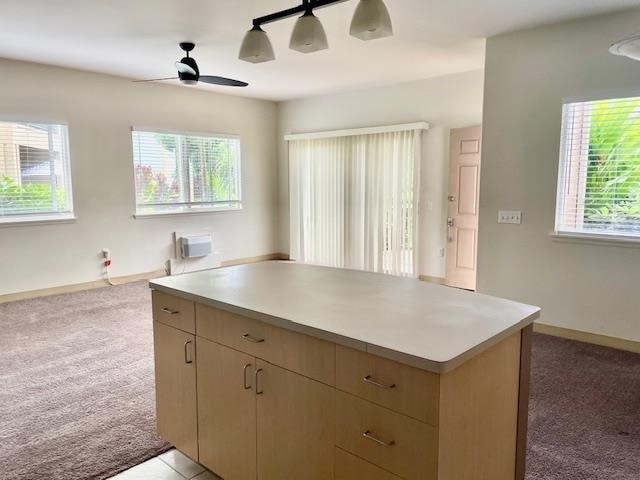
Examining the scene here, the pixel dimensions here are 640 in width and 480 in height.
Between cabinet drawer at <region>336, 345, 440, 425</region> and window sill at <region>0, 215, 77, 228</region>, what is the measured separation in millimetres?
5136

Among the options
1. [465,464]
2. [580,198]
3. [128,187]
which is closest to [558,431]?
[465,464]

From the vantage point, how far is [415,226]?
6098 millimetres

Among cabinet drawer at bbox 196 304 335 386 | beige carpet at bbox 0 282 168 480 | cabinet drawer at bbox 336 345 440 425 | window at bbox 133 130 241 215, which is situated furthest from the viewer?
window at bbox 133 130 241 215

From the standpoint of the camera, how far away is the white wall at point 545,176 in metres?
3.69

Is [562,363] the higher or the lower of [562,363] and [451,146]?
the lower

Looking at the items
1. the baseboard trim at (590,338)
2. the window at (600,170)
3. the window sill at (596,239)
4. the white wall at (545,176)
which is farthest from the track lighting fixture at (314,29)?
the baseboard trim at (590,338)

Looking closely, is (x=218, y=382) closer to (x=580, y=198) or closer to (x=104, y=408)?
(x=104, y=408)

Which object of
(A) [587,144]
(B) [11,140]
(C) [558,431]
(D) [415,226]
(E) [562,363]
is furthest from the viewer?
(D) [415,226]

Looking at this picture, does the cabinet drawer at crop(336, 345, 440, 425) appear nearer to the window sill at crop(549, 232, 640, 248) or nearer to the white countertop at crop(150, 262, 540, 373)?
the white countertop at crop(150, 262, 540, 373)

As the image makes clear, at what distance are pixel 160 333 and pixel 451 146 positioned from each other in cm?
457

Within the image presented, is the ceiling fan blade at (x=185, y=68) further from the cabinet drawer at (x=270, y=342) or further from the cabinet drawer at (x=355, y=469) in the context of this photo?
the cabinet drawer at (x=355, y=469)

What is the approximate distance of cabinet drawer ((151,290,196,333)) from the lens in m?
2.03

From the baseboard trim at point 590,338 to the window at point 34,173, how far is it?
5.49 m

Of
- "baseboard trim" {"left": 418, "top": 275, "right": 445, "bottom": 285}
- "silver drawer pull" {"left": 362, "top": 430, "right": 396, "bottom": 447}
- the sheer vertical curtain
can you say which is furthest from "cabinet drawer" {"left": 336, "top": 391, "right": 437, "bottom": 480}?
the sheer vertical curtain
